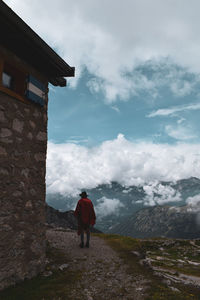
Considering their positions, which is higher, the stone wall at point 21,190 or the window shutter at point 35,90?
the window shutter at point 35,90

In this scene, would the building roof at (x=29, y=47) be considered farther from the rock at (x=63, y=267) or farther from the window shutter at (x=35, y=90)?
the rock at (x=63, y=267)

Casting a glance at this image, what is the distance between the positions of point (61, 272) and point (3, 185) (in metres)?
3.63

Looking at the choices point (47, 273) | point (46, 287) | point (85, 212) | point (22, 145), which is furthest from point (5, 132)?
point (85, 212)

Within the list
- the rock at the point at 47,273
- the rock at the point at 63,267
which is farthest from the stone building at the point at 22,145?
the rock at the point at 63,267

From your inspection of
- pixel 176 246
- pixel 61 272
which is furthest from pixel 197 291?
pixel 176 246

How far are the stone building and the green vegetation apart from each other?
12.6 inches

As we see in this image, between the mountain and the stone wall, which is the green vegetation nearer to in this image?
the stone wall

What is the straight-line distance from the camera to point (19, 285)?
6.24m

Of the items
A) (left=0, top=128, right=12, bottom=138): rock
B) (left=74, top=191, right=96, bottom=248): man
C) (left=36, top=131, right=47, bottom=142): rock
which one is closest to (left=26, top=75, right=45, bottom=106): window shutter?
(left=36, top=131, right=47, bottom=142): rock

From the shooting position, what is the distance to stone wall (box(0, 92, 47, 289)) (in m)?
6.26

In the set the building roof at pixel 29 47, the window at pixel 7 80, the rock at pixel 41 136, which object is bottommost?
the rock at pixel 41 136

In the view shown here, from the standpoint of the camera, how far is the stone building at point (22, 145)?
248 inches

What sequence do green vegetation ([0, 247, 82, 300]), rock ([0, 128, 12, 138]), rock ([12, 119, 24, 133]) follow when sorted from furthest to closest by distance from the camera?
rock ([12, 119, 24, 133]), rock ([0, 128, 12, 138]), green vegetation ([0, 247, 82, 300])

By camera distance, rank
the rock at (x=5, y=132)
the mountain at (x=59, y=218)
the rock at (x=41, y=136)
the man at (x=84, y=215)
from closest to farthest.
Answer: the rock at (x=5, y=132)
the rock at (x=41, y=136)
the man at (x=84, y=215)
the mountain at (x=59, y=218)
